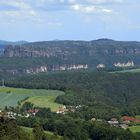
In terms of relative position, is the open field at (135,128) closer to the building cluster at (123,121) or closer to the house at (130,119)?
the building cluster at (123,121)

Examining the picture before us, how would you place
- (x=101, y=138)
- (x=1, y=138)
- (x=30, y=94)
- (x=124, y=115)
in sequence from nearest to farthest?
(x=1, y=138) < (x=101, y=138) < (x=124, y=115) < (x=30, y=94)

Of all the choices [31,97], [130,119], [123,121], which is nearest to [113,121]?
[123,121]

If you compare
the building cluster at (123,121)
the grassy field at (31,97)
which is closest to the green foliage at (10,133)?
the building cluster at (123,121)

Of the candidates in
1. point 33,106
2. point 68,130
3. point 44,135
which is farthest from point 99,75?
point 44,135

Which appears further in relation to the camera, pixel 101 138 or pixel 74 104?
pixel 74 104

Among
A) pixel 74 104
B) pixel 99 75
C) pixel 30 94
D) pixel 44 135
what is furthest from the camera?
pixel 99 75

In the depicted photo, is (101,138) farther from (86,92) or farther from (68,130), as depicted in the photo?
(86,92)

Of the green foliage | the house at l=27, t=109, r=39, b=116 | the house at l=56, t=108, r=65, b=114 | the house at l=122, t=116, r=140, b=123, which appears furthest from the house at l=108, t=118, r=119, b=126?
the green foliage
